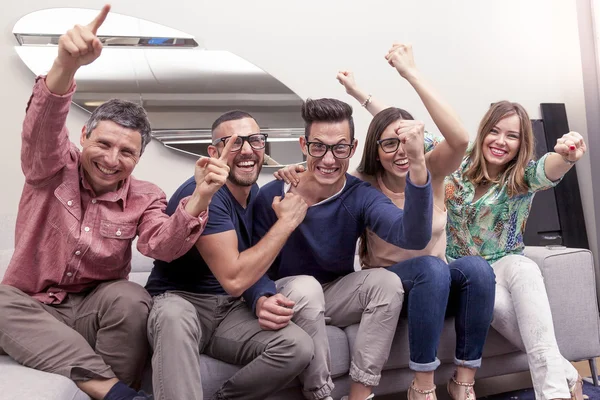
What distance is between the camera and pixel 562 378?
1.76 meters

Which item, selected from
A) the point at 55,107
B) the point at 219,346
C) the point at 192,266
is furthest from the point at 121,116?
the point at 219,346

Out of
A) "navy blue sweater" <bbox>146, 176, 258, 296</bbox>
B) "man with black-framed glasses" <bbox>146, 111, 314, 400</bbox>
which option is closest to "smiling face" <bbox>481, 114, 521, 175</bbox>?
"man with black-framed glasses" <bbox>146, 111, 314, 400</bbox>

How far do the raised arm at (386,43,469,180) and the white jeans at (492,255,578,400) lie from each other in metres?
0.46

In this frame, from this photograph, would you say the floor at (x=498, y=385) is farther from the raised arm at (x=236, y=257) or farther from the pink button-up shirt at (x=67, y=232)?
the pink button-up shirt at (x=67, y=232)

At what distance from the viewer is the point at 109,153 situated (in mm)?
1630

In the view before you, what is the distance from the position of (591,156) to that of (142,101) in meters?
2.60

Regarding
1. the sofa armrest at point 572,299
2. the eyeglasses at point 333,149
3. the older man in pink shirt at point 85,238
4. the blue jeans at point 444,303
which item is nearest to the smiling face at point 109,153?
the older man in pink shirt at point 85,238

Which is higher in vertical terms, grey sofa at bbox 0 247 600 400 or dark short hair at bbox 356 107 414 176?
dark short hair at bbox 356 107 414 176

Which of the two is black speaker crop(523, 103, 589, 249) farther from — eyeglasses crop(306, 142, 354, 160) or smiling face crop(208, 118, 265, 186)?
smiling face crop(208, 118, 265, 186)

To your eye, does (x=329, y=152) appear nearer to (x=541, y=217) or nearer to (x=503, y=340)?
(x=503, y=340)

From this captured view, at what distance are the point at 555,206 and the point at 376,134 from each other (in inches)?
71.3

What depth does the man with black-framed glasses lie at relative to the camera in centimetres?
145

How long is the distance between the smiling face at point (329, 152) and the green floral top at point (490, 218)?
549 mm

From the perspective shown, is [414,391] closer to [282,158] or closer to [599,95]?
[282,158]
